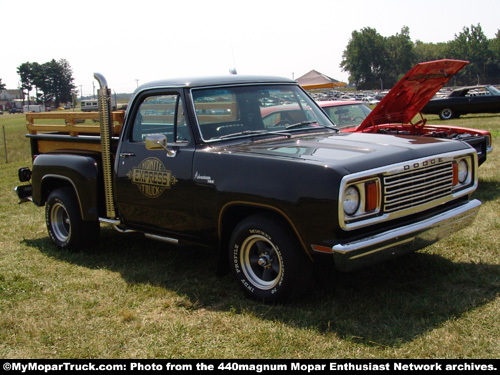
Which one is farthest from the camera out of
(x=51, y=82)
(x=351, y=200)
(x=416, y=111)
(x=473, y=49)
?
(x=473, y=49)

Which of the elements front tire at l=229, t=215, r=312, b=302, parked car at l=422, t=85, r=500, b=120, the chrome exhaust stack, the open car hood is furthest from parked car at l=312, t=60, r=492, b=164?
parked car at l=422, t=85, r=500, b=120

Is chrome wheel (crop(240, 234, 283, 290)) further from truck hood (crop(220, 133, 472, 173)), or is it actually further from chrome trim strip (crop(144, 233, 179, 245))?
chrome trim strip (crop(144, 233, 179, 245))

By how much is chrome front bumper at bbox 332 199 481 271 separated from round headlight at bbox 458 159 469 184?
348 mm

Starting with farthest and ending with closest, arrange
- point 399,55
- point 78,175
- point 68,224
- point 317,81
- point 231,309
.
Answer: point 399,55, point 317,81, point 68,224, point 78,175, point 231,309

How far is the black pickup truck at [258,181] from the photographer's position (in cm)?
393

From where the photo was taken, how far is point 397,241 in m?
4.02

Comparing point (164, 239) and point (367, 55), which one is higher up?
point (367, 55)

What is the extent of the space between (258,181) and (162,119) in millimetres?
1575

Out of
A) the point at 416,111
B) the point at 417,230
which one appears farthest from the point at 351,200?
the point at 416,111

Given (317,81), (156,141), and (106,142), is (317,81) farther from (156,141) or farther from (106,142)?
(156,141)

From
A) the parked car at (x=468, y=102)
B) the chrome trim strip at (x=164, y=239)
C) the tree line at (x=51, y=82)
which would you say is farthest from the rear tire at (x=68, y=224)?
the tree line at (x=51, y=82)

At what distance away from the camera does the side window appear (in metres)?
5.09

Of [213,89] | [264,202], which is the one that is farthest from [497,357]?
[213,89]
